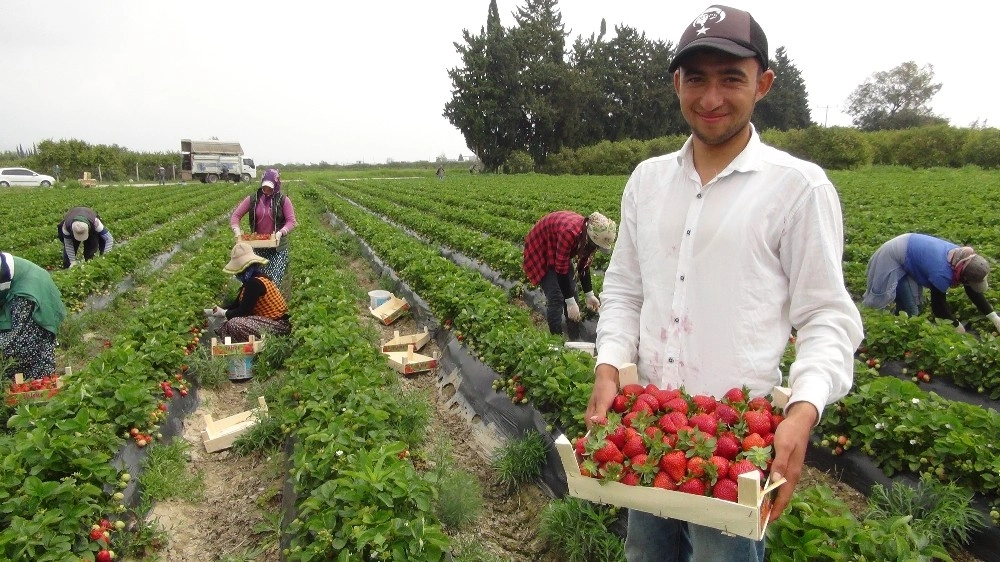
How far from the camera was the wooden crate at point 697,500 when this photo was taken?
1360mm

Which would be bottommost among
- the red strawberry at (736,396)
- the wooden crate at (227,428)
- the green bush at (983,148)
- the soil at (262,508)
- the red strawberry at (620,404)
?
the soil at (262,508)

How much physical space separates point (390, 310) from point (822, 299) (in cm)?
746

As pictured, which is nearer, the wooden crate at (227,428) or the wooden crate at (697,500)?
the wooden crate at (697,500)

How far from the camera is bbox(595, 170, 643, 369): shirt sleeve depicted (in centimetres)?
199

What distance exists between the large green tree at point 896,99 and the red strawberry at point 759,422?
85.6 metres

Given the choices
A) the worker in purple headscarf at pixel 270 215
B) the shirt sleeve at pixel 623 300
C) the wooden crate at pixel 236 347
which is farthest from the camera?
the worker in purple headscarf at pixel 270 215

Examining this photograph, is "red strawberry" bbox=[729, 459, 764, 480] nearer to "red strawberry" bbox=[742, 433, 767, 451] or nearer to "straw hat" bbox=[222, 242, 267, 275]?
"red strawberry" bbox=[742, 433, 767, 451]

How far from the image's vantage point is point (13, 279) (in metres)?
5.47

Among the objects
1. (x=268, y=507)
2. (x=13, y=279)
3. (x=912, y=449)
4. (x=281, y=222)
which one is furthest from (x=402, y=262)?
(x=912, y=449)

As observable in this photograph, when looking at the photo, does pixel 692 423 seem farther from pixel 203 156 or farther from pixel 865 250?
pixel 203 156

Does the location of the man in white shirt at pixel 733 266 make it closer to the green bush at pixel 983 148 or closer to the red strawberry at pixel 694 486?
the red strawberry at pixel 694 486

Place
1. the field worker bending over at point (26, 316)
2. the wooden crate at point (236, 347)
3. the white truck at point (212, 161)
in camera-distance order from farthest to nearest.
Result: 1. the white truck at point (212, 161)
2. the wooden crate at point (236, 347)
3. the field worker bending over at point (26, 316)

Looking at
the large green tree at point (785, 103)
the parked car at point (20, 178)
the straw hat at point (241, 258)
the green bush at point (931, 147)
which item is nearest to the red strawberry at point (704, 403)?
the straw hat at point (241, 258)

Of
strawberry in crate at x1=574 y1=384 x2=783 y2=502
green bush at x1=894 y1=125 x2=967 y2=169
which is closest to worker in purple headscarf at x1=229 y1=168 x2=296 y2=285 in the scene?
strawberry in crate at x1=574 y1=384 x2=783 y2=502
